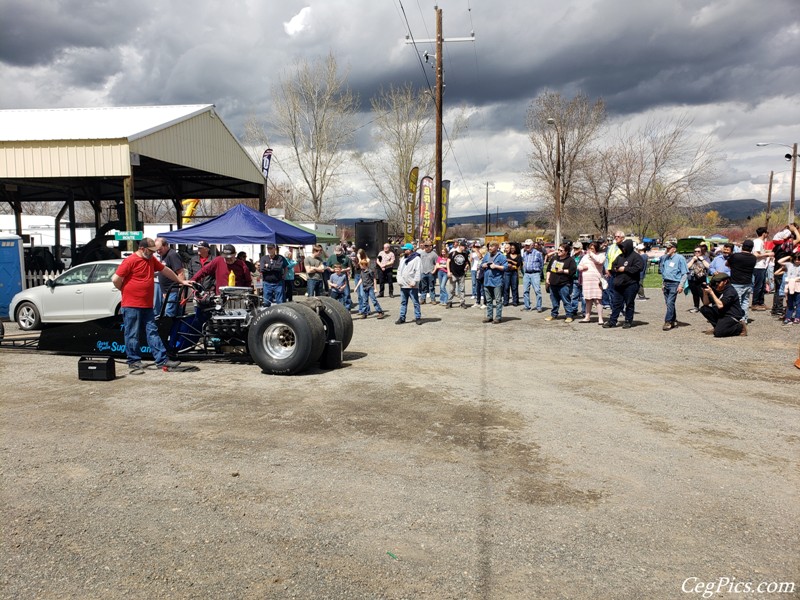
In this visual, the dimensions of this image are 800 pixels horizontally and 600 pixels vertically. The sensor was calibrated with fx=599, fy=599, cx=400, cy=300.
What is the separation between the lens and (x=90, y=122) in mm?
18453

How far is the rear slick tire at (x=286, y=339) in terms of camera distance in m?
7.55

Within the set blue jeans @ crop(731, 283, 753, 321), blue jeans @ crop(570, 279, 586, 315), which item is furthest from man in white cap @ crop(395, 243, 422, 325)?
blue jeans @ crop(731, 283, 753, 321)

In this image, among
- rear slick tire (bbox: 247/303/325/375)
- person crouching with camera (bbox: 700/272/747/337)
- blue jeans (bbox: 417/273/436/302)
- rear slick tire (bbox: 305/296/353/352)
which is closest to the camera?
rear slick tire (bbox: 247/303/325/375)

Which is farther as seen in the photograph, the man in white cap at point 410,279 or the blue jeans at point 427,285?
the blue jeans at point 427,285

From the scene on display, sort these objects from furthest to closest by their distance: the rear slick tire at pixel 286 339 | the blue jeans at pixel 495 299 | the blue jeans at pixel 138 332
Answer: the blue jeans at pixel 495 299
the blue jeans at pixel 138 332
the rear slick tire at pixel 286 339

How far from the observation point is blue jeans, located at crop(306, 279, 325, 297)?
1426 cm

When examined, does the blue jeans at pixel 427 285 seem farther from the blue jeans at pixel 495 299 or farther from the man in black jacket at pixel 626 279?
the man in black jacket at pixel 626 279

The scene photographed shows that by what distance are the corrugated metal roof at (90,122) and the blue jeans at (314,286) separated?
20.3 ft

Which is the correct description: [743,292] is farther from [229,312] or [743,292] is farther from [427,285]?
[229,312]

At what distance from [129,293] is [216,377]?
61.1 inches

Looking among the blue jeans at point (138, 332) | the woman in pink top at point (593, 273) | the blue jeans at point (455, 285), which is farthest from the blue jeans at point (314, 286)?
the blue jeans at point (138, 332)

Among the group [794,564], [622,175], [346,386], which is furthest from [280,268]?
[622,175]

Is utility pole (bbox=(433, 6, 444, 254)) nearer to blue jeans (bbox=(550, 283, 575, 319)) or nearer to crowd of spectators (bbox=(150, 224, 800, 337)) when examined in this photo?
crowd of spectators (bbox=(150, 224, 800, 337))

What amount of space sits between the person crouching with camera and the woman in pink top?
6.78ft
